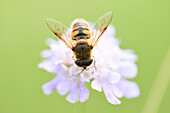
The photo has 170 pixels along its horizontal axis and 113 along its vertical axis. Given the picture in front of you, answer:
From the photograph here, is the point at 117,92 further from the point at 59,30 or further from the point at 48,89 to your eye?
the point at 59,30

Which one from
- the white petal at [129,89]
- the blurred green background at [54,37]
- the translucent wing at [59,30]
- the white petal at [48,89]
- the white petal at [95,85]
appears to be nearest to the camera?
the white petal at [95,85]

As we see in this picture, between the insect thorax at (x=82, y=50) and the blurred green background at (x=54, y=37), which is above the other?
the blurred green background at (x=54, y=37)

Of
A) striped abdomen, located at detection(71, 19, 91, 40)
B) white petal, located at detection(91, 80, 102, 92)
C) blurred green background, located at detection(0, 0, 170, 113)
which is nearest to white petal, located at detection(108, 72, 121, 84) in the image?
white petal, located at detection(91, 80, 102, 92)

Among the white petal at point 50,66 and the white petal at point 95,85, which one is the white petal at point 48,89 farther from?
the white petal at point 95,85

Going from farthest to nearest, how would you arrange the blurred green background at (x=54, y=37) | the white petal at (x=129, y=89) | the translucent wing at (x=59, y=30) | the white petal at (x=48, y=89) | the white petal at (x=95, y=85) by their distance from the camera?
1. the blurred green background at (x=54, y=37)
2. the white petal at (x=129, y=89)
3. the white petal at (x=48, y=89)
4. the translucent wing at (x=59, y=30)
5. the white petal at (x=95, y=85)

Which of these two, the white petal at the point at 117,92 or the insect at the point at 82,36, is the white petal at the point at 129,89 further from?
the insect at the point at 82,36

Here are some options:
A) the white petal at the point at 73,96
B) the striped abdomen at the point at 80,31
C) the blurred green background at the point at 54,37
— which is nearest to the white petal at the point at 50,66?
the white petal at the point at 73,96

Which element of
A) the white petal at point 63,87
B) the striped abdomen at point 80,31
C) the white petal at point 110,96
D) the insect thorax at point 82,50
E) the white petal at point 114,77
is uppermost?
the striped abdomen at point 80,31

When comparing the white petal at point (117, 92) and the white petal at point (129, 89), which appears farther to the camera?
the white petal at point (129, 89)
